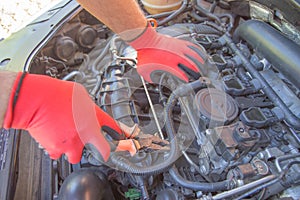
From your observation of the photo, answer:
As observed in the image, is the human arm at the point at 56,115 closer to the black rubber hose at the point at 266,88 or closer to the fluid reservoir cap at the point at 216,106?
the fluid reservoir cap at the point at 216,106

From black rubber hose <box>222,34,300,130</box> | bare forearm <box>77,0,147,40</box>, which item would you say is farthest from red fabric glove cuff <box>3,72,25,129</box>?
black rubber hose <box>222,34,300,130</box>

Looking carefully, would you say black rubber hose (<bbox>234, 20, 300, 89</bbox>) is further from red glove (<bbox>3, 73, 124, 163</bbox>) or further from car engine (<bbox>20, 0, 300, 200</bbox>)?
red glove (<bbox>3, 73, 124, 163</bbox>)

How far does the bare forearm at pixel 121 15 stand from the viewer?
48.5 inches

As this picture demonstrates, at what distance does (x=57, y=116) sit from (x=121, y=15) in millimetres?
538

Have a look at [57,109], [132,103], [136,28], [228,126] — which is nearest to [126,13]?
[136,28]

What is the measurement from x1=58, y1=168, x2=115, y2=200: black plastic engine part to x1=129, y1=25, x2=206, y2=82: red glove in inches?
21.4

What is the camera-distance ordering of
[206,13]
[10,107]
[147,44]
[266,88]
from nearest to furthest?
1. [10,107]
2. [266,88]
3. [147,44]
4. [206,13]

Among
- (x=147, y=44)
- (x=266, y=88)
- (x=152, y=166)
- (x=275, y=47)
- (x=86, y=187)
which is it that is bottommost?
(x=86, y=187)

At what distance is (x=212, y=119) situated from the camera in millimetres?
1103

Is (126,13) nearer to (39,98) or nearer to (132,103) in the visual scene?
(132,103)

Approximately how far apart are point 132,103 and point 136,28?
36 centimetres

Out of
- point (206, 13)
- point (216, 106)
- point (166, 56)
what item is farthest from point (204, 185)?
point (206, 13)

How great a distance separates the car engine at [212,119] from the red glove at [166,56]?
0.05 metres

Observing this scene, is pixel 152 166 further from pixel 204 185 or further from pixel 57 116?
pixel 57 116
